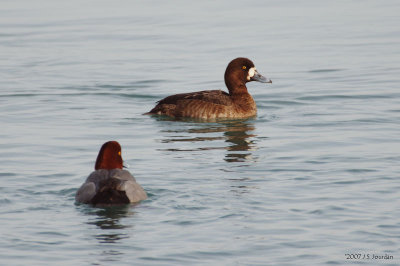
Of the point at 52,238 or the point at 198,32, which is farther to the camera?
the point at 198,32

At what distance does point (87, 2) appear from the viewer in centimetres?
3494

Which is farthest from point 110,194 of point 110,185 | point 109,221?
point 109,221

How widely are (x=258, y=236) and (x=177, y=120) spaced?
8.08 m

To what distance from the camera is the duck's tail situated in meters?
11.5

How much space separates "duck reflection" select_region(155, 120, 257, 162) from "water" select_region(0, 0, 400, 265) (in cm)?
7

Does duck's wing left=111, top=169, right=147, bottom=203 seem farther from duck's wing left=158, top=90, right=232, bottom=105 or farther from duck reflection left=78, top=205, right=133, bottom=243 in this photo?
duck's wing left=158, top=90, right=232, bottom=105

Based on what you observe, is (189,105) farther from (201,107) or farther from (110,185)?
(110,185)

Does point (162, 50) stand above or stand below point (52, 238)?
above

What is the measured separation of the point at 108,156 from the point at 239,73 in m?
7.89

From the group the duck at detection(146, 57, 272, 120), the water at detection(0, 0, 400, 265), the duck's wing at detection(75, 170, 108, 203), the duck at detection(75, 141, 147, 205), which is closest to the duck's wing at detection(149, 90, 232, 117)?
the duck at detection(146, 57, 272, 120)

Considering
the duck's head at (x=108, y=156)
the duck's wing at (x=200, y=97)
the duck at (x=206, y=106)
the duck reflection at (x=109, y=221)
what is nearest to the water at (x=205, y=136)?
the duck reflection at (x=109, y=221)

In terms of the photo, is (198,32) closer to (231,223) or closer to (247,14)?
(247,14)

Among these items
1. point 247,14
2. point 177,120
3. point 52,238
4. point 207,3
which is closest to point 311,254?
point 52,238

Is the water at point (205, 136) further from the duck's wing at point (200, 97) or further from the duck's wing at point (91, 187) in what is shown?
the duck's wing at point (200, 97)
